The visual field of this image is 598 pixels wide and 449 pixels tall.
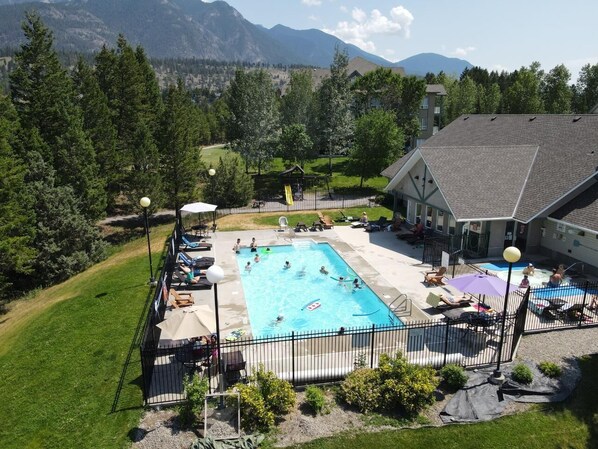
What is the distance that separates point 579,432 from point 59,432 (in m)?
14.5

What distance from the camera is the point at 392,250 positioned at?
2852 centimetres

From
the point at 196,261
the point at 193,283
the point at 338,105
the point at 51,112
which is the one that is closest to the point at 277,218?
the point at 196,261

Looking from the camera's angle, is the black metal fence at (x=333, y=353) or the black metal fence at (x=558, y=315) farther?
the black metal fence at (x=558, y=315)

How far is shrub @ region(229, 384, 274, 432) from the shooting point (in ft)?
39.5

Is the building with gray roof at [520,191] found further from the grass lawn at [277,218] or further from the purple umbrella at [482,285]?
the purple umbrella at [482,285]

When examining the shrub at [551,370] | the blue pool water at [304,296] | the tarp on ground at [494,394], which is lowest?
the blue pool water at [304,296]

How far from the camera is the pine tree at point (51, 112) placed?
33.2 meters

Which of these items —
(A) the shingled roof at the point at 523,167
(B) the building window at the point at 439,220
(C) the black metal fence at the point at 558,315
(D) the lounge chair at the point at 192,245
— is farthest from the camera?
(B) the building window at the point at 439,220

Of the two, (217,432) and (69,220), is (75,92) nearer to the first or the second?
(69,220)

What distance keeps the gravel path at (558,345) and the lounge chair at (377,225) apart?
17.1m

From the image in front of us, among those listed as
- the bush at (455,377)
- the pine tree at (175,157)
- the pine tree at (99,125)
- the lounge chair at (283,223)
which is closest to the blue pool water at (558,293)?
the bush at (455,377)

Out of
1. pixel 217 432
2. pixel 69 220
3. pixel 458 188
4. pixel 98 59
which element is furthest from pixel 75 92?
pixel 217 432

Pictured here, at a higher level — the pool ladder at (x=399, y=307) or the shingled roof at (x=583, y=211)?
the shingled roof at (x=583, y=211)

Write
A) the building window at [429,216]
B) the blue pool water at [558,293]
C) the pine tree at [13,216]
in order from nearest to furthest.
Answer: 1. the blue pool water at [558,293]
2. the pine tree at [13,216]
3. the building window at [429,216]
